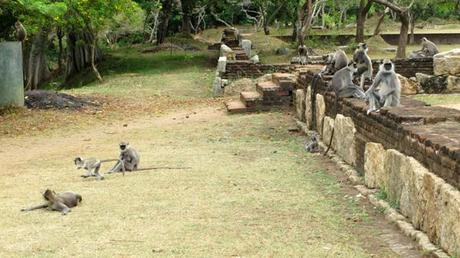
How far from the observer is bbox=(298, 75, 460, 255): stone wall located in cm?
636

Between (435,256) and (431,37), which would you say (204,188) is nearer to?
(435,256)

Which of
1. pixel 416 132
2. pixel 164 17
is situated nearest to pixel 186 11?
pixel 164 17

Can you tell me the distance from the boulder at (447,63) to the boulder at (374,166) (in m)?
11.2

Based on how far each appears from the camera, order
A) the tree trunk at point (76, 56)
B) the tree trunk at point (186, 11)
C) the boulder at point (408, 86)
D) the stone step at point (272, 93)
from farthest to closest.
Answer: the tree trunk at point (186, 11)
the tree trunk at point (76, 56)
the boulder at point (408, 86)
the stone step at point (272, 93)

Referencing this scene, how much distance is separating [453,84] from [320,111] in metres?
7.35

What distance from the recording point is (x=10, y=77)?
18.5 meters

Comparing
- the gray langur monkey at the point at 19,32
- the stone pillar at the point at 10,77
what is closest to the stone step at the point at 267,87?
the stone pillar at the point at 10,77

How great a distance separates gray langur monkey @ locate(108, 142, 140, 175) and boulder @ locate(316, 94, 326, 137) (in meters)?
3.86

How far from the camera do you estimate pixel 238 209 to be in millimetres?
8242

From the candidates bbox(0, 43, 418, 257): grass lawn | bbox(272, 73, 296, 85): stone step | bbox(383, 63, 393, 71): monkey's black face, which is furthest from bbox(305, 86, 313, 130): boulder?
bbox(383, 63, 393, 71): monkey's black face

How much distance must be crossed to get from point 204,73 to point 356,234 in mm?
19464

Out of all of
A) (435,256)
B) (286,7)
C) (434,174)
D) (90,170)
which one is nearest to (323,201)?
(434,174)

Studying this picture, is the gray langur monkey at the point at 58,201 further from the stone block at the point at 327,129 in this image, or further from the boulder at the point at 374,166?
the stone block at the point at 327,129

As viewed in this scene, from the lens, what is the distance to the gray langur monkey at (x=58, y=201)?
8.37m
